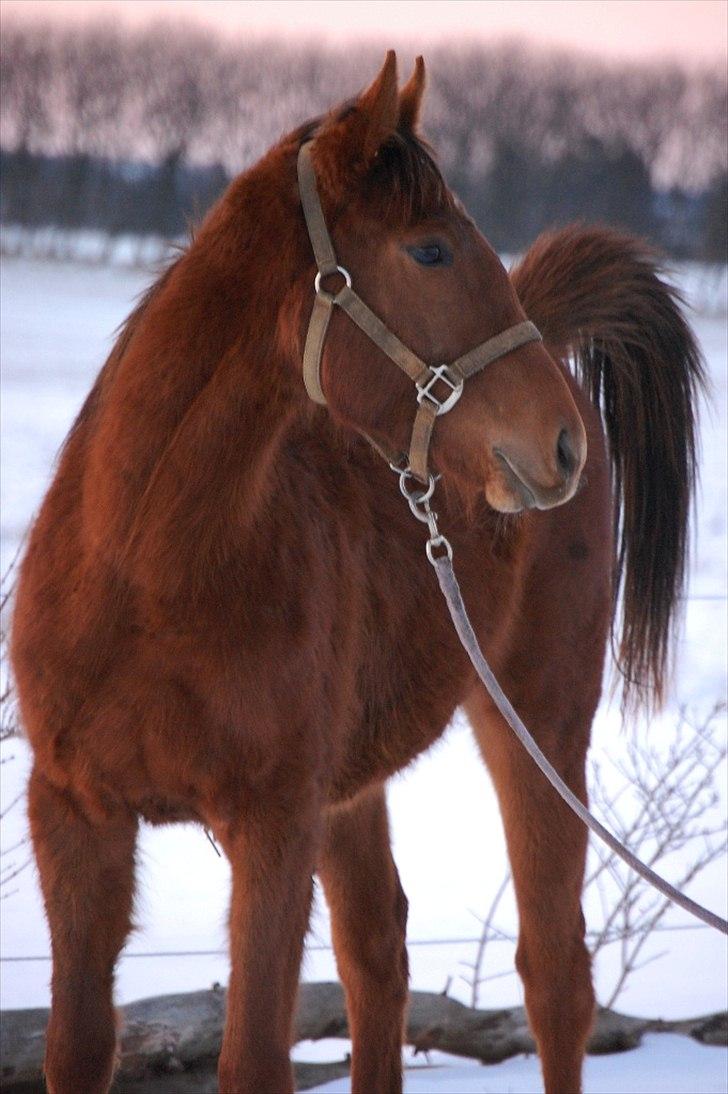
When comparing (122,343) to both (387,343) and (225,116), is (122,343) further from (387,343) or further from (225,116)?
(225,116)

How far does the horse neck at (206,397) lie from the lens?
5.56ft

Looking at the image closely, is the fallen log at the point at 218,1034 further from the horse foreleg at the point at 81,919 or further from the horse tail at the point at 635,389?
the horse tail at the point at 635,389

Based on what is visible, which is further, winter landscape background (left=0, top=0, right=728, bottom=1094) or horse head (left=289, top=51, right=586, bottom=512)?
winter landscape background (left=0, top=0, right=728, bottom=1094)

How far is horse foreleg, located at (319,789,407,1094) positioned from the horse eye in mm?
1256

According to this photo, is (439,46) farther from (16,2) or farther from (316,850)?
(316,850)

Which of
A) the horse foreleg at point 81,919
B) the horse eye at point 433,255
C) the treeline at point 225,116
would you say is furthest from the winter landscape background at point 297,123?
the horse eye at point 433,255

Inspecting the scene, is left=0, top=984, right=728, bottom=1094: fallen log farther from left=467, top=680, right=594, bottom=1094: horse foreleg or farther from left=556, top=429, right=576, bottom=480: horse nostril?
left=556, top=429, right=576, bottom=480: horse nostril

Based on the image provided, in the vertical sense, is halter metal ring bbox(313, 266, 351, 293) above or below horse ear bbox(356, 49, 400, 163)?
below

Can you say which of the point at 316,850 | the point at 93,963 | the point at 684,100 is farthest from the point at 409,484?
the point at 684,100

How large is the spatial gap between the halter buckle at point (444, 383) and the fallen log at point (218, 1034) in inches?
52.8

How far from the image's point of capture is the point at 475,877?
12.7 ft

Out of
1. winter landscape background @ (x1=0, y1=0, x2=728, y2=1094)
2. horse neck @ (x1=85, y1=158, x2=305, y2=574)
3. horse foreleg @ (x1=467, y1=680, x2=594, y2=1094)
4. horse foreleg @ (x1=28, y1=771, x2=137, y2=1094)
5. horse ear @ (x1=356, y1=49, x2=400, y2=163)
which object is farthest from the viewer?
winter landscape background @ (x1=0, y1=0, x2=728, y2=1094)

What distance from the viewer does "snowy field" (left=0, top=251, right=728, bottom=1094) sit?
10.1ft

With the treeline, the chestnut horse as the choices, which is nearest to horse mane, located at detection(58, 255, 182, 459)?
the chestnut horse
